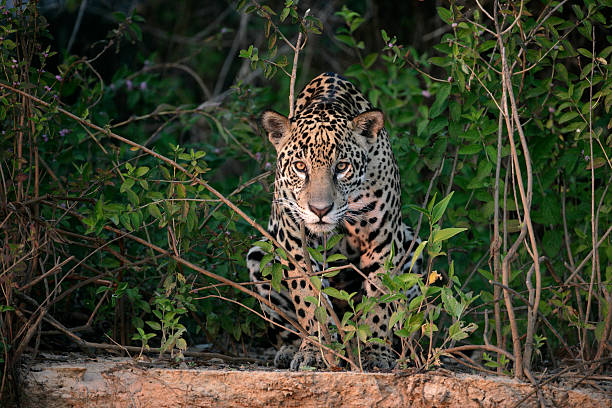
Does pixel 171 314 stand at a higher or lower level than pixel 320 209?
lower

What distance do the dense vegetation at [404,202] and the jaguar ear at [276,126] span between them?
34 cm

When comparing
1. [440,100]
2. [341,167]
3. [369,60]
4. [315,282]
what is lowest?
[315,282]

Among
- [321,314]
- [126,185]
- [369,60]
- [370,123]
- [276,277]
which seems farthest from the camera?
[369,60]

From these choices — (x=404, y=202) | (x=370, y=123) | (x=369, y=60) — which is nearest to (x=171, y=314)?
(x=370, y=123)

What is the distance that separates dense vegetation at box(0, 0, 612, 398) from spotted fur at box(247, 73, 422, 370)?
0.94ft

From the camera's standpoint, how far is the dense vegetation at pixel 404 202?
4.37 metres

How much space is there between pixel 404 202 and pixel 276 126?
1286mm

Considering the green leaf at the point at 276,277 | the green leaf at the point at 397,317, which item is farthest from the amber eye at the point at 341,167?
the green leaf at the point at 397,317

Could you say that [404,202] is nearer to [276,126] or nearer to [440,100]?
[440,100]

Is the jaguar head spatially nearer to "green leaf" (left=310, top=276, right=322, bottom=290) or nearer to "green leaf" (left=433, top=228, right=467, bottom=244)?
"green leaf" (left=310, top=276, right=322, bottom=290)

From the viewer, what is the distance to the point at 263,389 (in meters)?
4.26

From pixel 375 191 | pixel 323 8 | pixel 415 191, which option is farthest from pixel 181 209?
pixel 323 8

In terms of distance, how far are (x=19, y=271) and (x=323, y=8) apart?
31.4 ft

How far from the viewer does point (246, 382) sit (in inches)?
169
